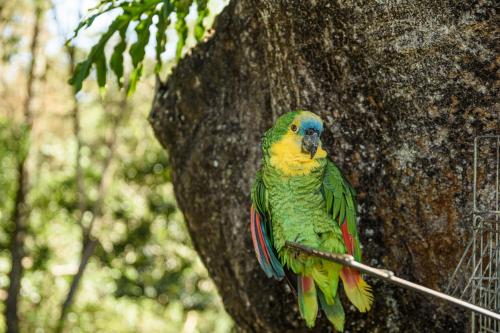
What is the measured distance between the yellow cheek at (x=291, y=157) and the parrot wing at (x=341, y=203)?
3.3 inches

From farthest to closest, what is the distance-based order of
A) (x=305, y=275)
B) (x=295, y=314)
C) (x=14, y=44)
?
(x=14, y=44) < (x=295, y=314) < (x=305, y=275)

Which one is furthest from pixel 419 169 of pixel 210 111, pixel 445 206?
pixel 210 111

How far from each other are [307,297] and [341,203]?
0.26 meters

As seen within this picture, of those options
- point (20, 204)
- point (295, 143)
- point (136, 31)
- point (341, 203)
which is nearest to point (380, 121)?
point (341, 203)

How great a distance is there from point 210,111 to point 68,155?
4569 mm

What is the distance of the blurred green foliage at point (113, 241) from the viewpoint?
19.7ft

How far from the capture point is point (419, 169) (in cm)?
185

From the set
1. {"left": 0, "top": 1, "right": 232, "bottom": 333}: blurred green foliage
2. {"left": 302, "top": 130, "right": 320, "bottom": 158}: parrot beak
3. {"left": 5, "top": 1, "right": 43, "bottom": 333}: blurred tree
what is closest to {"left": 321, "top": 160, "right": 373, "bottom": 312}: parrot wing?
{"left": 302, "top": 130, "right": 320, "bottom": 158}: parrot beak

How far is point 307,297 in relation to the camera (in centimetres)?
145

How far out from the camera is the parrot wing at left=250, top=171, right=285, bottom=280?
5.01ft

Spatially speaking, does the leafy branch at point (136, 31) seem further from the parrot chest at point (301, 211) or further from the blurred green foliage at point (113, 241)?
the blurred green foliage at point (113, 241)

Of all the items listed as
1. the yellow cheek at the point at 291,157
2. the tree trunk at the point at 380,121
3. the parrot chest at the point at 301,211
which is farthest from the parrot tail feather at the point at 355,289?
the tree trunk at the point at 380,121

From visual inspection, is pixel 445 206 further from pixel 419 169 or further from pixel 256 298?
pixel 256 298

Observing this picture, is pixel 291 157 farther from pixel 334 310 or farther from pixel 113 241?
pixel 113 241
